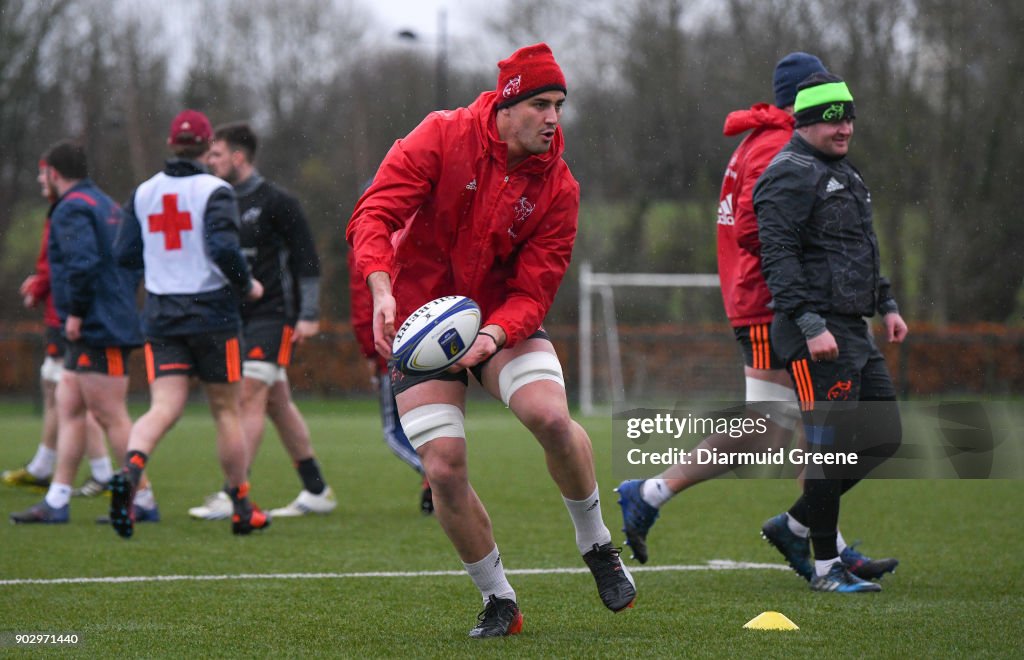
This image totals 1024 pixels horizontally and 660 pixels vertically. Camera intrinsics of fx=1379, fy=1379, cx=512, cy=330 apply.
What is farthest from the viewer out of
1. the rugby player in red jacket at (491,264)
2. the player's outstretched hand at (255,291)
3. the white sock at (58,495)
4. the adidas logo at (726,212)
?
the white sock at (58,495)

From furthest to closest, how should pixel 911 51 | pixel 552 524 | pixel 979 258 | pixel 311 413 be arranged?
1. pixel 979 258
2. pixel 911 51
3. pixel 311 413
4. pixel 552 524

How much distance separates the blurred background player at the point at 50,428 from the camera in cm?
886

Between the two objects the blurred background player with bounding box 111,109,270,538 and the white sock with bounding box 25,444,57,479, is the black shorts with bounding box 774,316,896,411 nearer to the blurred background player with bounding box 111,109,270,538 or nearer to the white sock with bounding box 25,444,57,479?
the blurred background player with bounding box 111,109,270,538

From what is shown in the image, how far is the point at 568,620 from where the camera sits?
4.68 m

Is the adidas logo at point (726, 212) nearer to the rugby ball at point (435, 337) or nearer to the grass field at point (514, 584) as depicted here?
the grass field at point (514, 584)

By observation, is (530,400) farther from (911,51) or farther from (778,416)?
(911,51)

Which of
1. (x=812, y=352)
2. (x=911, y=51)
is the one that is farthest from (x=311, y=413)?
(x=812, y=352)

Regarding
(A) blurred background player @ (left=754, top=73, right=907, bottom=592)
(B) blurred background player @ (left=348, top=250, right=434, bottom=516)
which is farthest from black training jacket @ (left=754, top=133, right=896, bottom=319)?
(B) blurred background player @ (left=348, top=250, right=434, bottom=516)

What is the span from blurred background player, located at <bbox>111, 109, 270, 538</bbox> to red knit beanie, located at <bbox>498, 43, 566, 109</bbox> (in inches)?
122

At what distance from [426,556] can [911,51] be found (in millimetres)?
20215

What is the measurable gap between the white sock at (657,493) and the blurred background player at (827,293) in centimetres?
60

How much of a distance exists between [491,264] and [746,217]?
5.45ft

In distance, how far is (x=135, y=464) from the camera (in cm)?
669

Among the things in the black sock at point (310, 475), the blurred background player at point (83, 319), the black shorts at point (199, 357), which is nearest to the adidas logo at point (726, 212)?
the black shorts at point (199, 357)
